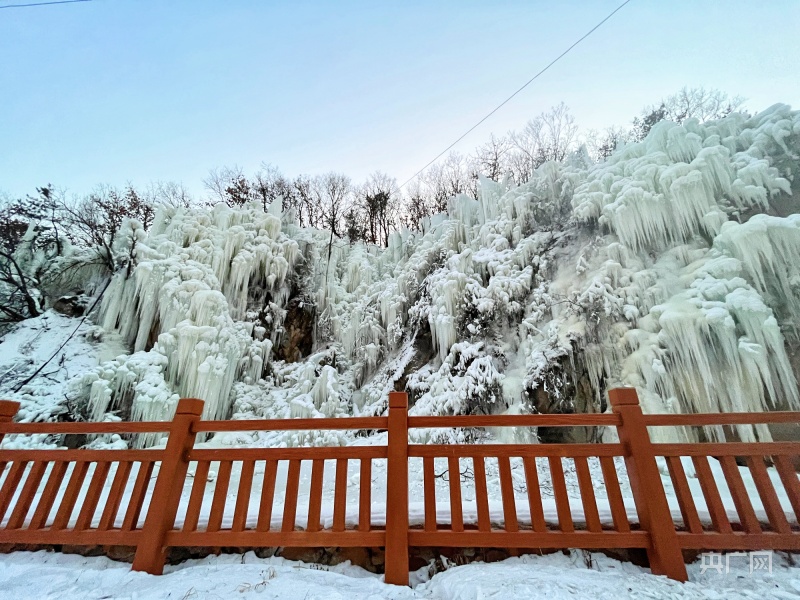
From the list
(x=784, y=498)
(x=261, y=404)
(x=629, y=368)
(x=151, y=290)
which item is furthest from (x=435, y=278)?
(x=151, y=290)

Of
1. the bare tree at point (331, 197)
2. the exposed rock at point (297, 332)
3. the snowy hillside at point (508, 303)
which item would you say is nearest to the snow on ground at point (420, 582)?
the snowy hillside at point (508, 303)

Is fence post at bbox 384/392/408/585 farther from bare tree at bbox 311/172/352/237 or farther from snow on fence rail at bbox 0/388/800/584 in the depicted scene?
bare tree at bbox 311/172/352/237

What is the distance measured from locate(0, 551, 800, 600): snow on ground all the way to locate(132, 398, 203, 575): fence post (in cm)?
9

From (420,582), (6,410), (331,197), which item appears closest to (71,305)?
(6,410)

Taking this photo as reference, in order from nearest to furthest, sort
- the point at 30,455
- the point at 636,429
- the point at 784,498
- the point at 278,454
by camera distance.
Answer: the point at 636,429
the point at 278,454
the point at 30,455
the point at 784,498

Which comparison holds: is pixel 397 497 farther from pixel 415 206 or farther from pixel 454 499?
pixel 415 206

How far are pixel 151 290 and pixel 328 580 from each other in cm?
616

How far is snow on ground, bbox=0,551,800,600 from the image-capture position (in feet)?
6.00

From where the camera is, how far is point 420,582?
213cm

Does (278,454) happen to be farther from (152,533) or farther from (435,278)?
(435,278)

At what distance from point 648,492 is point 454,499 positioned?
1.17 meters

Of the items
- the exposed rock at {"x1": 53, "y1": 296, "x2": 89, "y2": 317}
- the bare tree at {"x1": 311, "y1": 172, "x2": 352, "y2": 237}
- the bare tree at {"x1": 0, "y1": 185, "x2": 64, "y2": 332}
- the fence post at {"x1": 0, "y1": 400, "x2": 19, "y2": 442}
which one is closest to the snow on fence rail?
the fence post at {"x1": 0, "y1": 400, "x2": 19, "y2": 442}

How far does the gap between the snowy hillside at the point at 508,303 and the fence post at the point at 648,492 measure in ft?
7.55

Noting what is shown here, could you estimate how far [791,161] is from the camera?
14.3 feet
